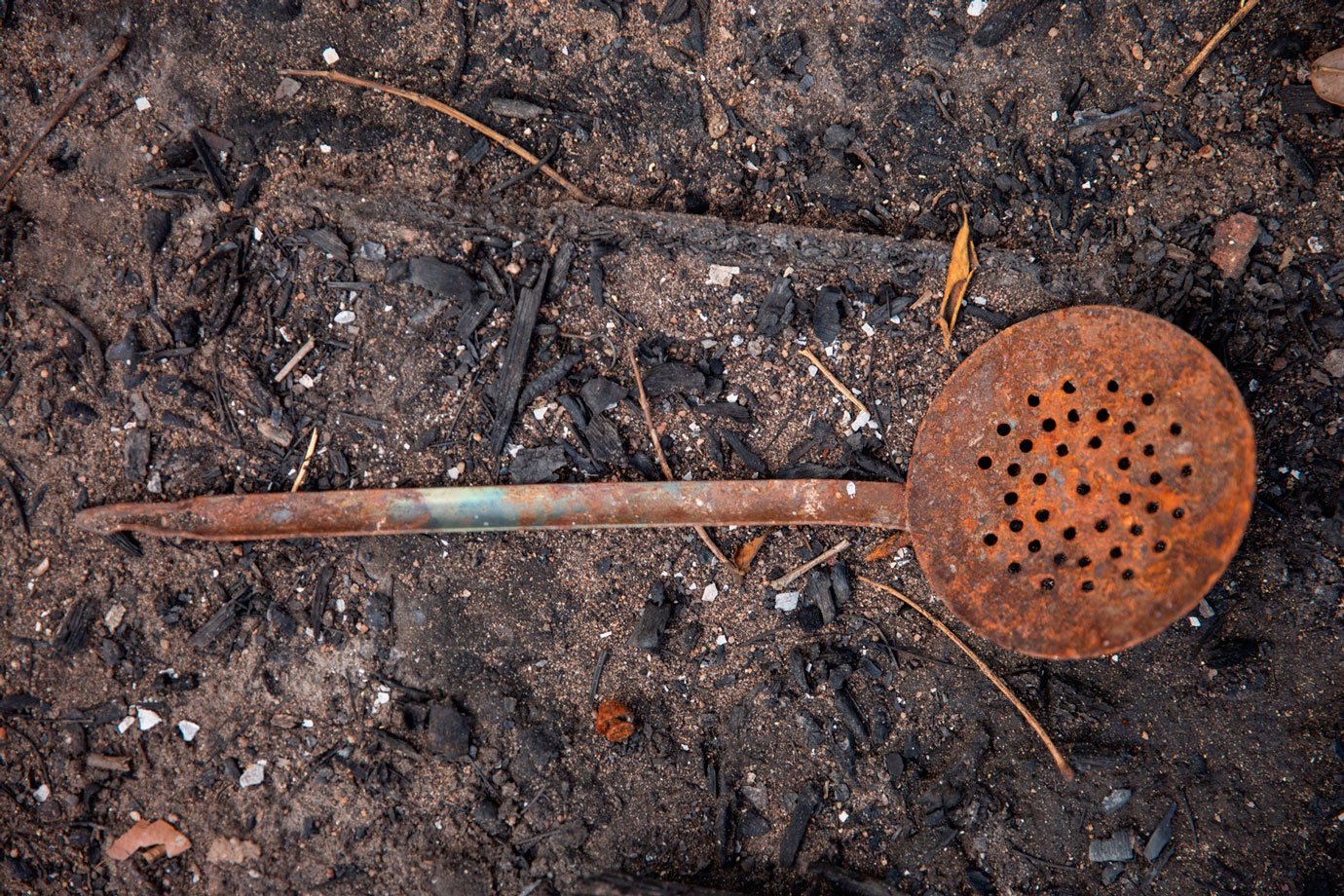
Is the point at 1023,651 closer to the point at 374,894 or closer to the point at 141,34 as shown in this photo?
the point at 374,894

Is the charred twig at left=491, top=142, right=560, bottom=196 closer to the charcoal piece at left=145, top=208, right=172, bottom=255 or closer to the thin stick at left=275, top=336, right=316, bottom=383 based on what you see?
the thin stick at left=275, top=336, right=316, bottom=383

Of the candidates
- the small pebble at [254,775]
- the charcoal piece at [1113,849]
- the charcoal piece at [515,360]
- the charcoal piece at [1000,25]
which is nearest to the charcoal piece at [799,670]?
the charcoal piece at [1113,849]

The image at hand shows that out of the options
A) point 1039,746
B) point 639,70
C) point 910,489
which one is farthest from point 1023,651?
point 639,70

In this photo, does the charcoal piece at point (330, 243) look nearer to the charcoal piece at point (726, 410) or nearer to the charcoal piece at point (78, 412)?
the charcoal piece at point (78, 412)

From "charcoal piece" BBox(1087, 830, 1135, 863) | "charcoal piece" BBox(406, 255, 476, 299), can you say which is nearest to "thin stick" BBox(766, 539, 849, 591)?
"charcoal piece" BBox(1087, 830, 1135, 863)

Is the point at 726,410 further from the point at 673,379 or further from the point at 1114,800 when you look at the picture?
the point at 1114,800

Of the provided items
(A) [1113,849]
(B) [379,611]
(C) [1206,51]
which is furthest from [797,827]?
(C) [1206,51]
